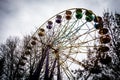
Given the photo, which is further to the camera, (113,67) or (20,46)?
(20,46)

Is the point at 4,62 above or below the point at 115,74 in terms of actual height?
above

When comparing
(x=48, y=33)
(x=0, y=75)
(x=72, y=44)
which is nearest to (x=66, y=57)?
(x=72, y=44)

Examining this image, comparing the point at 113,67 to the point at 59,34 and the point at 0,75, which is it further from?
the point at 0,75

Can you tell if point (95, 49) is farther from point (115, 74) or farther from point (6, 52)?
point (6, 52)

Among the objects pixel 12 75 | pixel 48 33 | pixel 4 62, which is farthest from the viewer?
pixel 4 62

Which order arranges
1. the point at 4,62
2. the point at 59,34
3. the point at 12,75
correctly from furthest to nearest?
the point at 4,62 → the point at 12,75 → the point at 59,34

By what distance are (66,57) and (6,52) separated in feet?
44.4

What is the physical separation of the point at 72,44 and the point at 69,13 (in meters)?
2.77

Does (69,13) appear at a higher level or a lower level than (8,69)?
lower

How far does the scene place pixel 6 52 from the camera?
2241cm

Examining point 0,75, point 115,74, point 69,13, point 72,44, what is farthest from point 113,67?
point 0,75

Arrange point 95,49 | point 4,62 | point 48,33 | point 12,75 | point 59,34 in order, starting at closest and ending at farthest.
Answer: point 95,49
point 59,34
point 48,33
point 12,75
point 4,62

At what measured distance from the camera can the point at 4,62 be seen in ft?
72.7

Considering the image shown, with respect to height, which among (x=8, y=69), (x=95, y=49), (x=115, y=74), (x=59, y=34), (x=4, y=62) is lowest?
(x=115, y=74)
